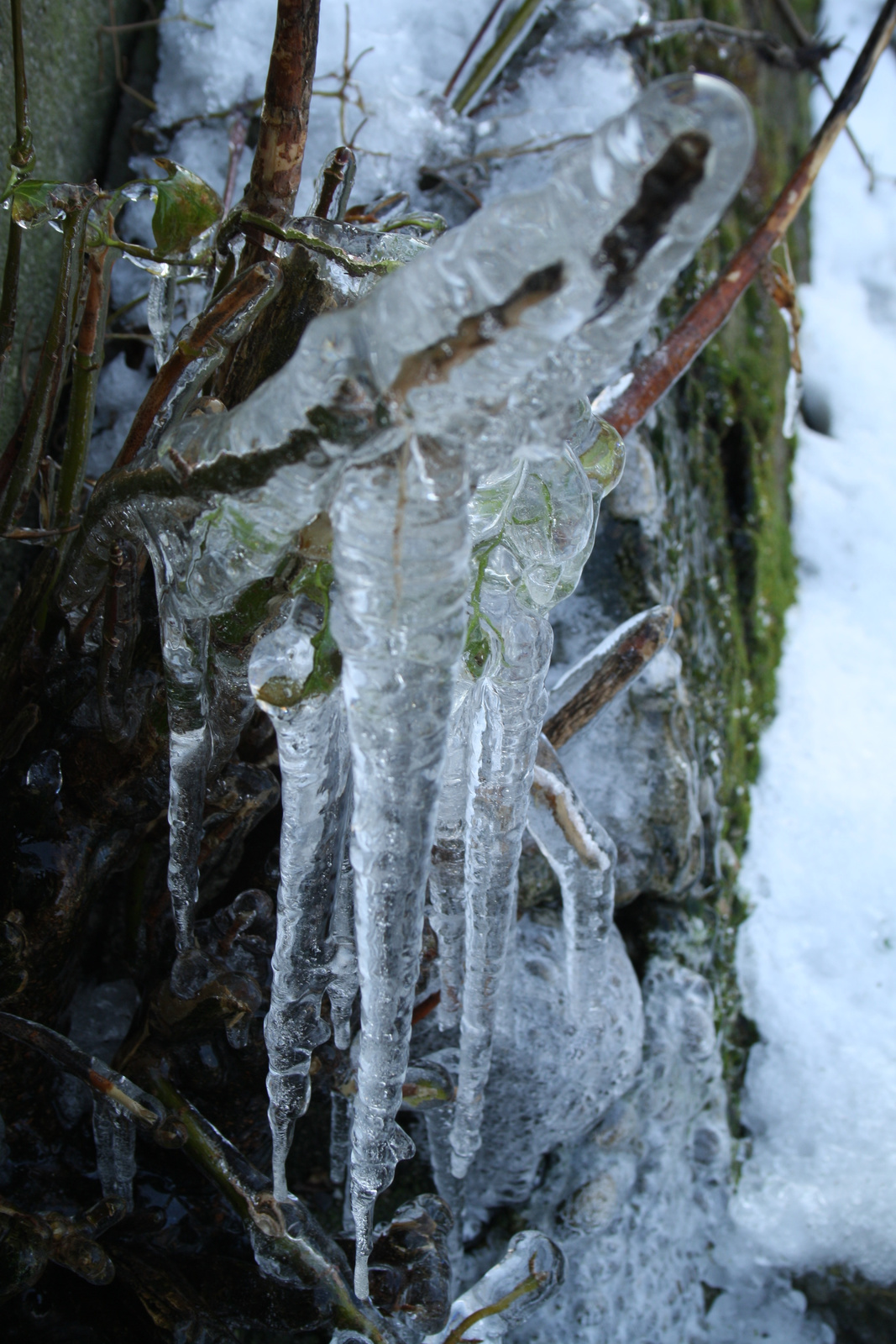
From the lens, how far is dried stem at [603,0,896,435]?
1.50 meters

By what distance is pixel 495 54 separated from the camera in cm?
187

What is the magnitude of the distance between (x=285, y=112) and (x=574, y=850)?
3.17 ft

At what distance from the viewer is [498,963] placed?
1.06 meters

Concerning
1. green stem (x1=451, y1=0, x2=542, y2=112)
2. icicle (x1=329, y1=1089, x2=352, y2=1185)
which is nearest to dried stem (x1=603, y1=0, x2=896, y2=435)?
green stem (x1=451, y1=0, x2=542, y2=112)

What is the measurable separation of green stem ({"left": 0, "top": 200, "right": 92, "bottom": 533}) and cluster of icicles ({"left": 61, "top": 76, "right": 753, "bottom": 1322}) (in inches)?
6.8

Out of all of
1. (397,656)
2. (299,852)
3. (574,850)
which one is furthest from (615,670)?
(397,656)

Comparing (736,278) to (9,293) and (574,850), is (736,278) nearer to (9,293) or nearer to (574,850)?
(574,850)

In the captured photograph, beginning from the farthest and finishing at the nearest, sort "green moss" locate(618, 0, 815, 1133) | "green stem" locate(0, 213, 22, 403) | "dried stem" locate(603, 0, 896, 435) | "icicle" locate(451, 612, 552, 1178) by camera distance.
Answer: "green moss" locate(618, 0, 815, 1133) < "dried stem" locate(603, 0, 896, 435) < "green stem" locate(0, 213, 22, 403) < "icicle" locate(451, 612, 552, 1178)

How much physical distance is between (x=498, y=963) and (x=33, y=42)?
1.50 meters

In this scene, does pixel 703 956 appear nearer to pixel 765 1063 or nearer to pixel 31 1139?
pixel 765 1063

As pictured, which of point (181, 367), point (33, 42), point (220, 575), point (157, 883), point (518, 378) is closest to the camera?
point (518, 378)

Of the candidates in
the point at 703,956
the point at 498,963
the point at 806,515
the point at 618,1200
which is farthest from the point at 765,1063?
the point at 806,515

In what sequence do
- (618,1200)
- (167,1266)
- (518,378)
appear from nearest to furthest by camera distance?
(518,378) < (167,1266) < (618,1200)

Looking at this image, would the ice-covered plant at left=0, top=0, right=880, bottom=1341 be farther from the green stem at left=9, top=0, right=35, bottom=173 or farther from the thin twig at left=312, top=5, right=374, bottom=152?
the thin twig at left=312, top=5, right=374, bottom=152
